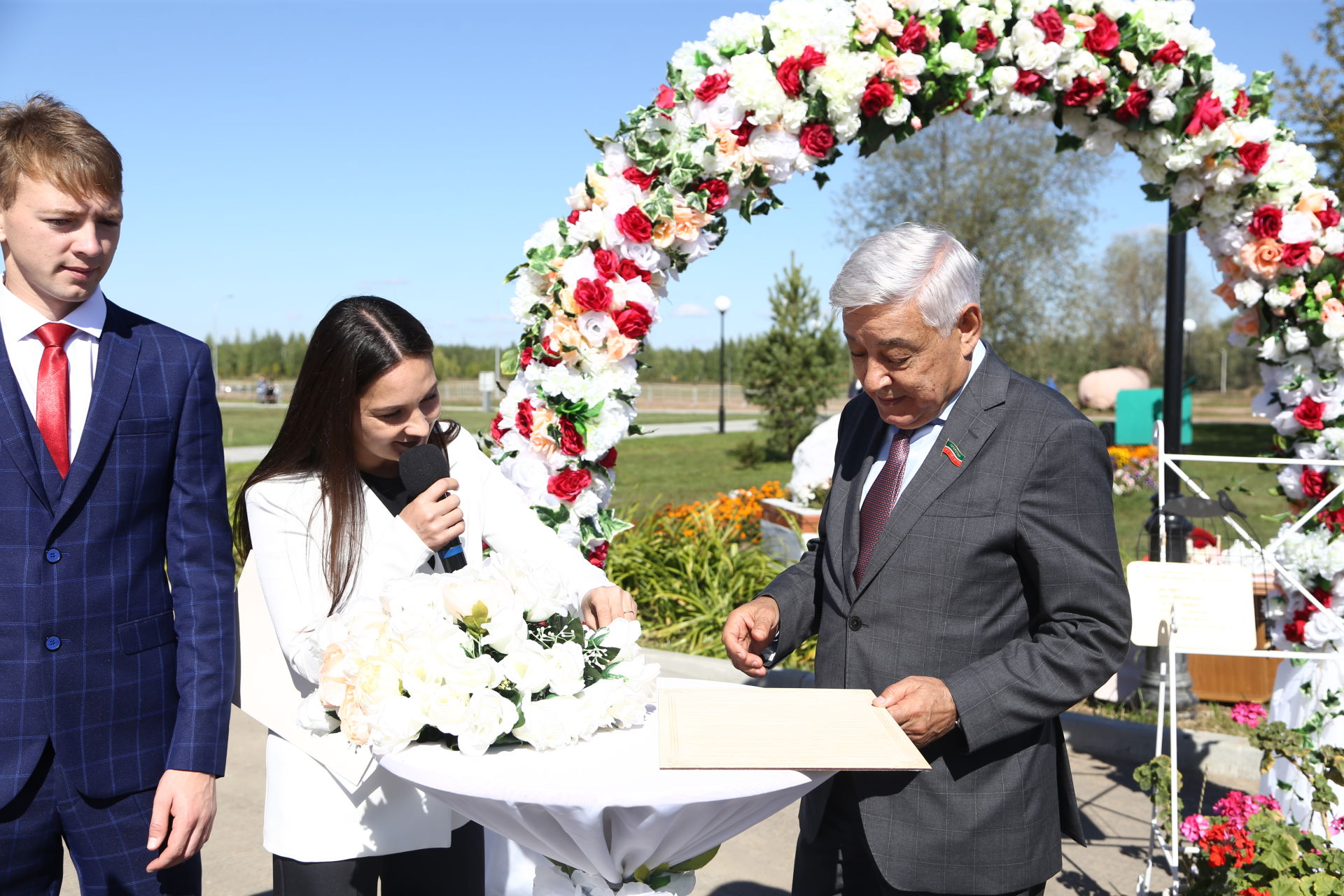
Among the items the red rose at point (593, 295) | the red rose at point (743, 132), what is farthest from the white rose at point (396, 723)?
the red rose at point (743, 132)

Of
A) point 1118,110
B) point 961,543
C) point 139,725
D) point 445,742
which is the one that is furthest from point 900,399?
point 1118,110

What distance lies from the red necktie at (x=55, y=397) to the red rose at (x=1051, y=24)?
3766mm

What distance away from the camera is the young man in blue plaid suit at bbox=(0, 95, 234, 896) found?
2.00 m

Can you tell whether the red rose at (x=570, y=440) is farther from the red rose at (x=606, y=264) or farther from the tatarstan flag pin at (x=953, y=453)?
the tatarstan flag pin at (x=953, y=453)

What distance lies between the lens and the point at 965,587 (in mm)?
2105

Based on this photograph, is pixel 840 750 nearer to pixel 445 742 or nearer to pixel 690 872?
pixel 690 872

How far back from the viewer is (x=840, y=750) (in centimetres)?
162

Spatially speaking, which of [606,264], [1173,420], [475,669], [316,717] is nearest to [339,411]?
[316,717]

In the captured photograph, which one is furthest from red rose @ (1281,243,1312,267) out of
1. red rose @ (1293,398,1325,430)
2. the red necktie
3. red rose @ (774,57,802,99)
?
the red necktie

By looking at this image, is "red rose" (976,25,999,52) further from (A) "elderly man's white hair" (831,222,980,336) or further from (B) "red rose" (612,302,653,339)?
(A) "elderly man's white hair" (831,222,980,336)

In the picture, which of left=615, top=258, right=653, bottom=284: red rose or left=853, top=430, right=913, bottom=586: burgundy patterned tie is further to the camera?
left=615, top=258, right=653, bottom=284: red rose

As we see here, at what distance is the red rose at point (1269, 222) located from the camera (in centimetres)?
429

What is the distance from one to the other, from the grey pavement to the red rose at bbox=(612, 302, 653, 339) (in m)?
15.1

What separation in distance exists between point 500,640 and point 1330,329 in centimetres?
419
